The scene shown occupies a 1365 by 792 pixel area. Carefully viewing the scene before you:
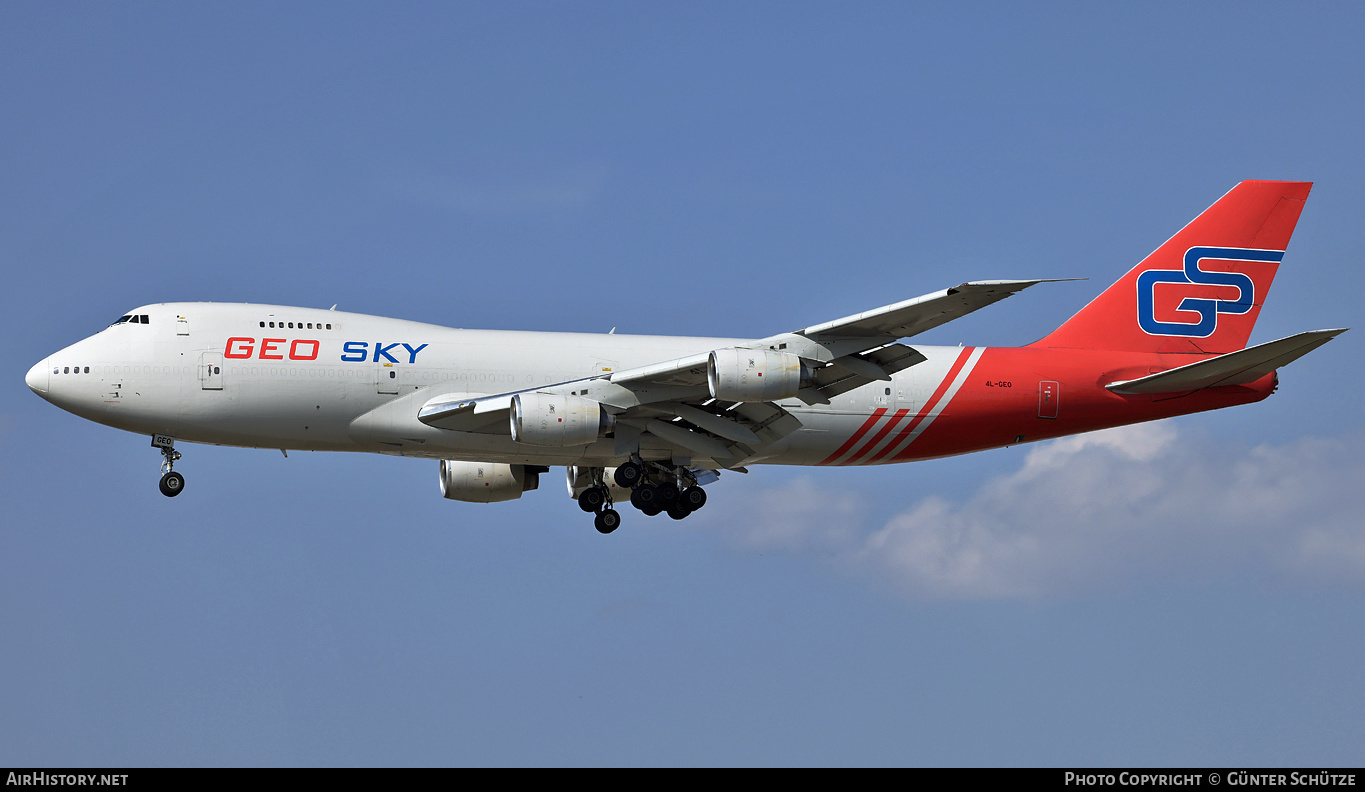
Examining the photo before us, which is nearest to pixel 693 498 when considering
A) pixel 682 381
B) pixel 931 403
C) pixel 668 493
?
pixel 668 493

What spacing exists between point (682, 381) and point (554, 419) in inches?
132

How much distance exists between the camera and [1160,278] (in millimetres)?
42000

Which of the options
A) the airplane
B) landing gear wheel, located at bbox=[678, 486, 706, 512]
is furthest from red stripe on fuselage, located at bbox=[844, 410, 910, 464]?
landing gear wheel, located at bbox=[678, 486, 706, 512]

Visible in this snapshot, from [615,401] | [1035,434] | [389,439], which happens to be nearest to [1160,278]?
[1035,434]

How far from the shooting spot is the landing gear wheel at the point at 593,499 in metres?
40.9

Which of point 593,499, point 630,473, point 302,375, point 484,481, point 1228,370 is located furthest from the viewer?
point 484,481

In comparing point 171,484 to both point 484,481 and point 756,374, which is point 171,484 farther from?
point 756,374

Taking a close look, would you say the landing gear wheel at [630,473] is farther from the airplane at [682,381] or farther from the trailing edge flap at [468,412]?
the trailing edge flap at [468,412]

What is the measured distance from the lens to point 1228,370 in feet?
125

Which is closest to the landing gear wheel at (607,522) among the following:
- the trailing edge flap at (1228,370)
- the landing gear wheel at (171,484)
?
the landing gear wheel at (171,484)

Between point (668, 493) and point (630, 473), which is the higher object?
point (630, 473)

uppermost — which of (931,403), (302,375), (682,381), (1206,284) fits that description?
(1206,284)

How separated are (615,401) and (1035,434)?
12181 millimetres
